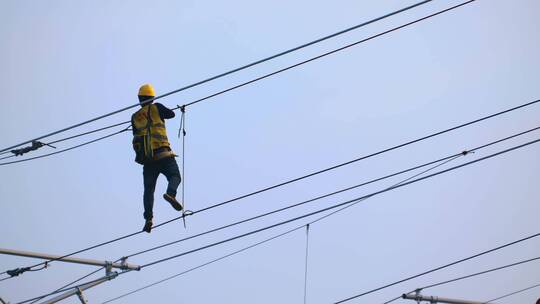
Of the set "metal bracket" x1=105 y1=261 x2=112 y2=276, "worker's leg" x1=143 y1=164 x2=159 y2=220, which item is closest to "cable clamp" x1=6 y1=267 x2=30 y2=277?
"metal bracket" x1=105 y1=261 x2=112 y2=276

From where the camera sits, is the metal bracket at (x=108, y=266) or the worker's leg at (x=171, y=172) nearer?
the worker's leg at (x=171, y=172)

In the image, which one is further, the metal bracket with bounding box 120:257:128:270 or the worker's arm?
the metal bracket with bounding box 120:257:128:270

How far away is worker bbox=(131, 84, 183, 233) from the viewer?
14047 mm

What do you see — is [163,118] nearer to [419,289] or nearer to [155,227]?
[155,227]

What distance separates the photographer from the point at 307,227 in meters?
17.3

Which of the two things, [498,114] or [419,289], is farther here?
[419,289]

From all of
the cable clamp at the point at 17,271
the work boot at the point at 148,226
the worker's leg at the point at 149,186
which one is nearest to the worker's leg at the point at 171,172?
the worker's leg at the point at 149,186

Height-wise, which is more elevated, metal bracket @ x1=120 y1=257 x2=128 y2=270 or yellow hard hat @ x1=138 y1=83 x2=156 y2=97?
yellow hard hat @ x1=138 y1=83 x2=156 y2=97

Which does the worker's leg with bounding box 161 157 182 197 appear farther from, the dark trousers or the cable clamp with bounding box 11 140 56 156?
the cable clamp with bounding box 11 140 56 156

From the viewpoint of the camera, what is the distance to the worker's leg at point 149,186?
46.5 ft

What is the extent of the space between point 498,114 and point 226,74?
11.2 feet

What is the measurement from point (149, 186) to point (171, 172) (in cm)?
38

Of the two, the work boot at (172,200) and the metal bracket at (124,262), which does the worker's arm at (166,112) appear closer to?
the work boot at (172,200)

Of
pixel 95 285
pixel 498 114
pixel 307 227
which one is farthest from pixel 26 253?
pixel 498 114
